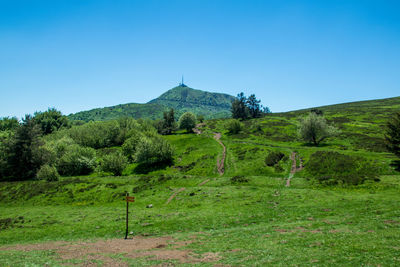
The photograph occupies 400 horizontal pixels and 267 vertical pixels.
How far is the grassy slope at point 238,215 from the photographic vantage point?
1625 cm

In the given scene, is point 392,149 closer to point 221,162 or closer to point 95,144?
point 221,162

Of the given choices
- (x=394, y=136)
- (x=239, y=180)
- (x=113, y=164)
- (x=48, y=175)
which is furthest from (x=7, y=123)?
(x=394, y=136)

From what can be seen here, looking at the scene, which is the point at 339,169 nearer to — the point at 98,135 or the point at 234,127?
the point at 234,127

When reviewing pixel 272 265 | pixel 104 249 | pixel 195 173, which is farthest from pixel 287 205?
pixel 195 173

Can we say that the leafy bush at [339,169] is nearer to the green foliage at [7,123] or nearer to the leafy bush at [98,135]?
the leafy bush at [98,135]

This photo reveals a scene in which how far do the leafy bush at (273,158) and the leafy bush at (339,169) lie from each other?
8.12 meters

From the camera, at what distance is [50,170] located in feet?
200

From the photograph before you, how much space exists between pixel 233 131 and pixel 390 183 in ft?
242

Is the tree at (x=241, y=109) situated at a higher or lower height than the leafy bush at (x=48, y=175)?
higher

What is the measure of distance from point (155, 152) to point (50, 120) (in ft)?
366

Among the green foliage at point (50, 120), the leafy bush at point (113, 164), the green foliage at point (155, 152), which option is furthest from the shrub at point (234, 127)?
the green foliage at point (50, 120)

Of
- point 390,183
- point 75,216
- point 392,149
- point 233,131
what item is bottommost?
point 75,216

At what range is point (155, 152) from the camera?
240 ft

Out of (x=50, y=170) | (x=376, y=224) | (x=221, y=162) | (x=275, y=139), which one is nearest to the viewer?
(x=376, y=224)
